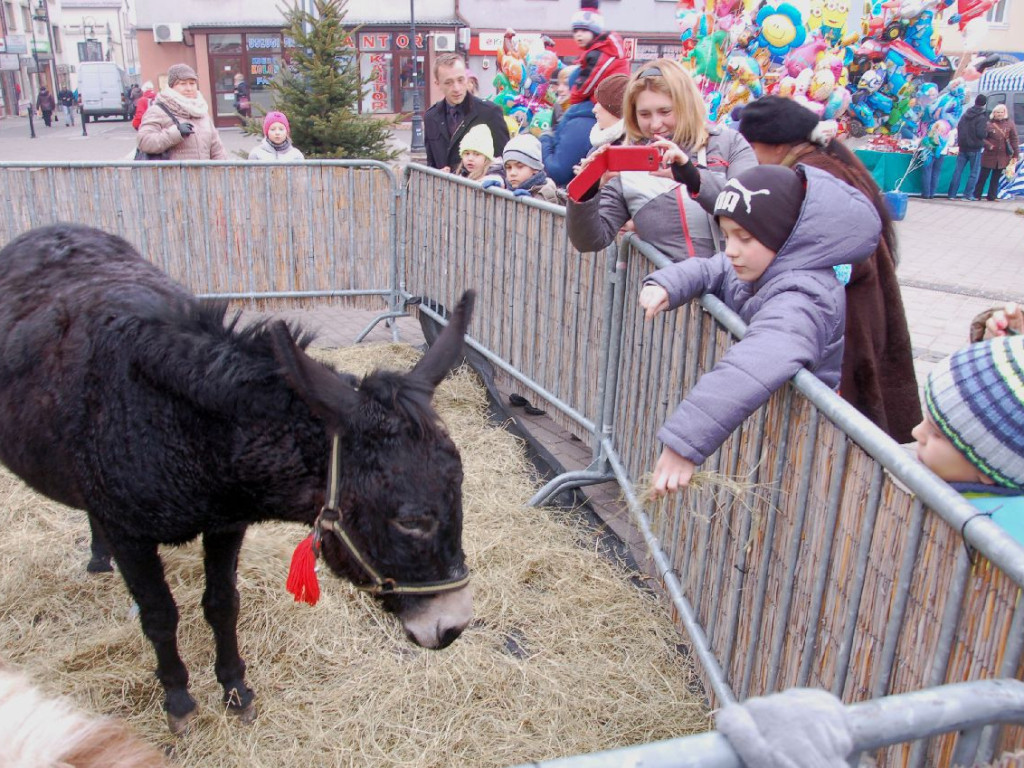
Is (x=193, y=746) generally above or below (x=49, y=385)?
below

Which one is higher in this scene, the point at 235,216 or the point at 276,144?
the point at 276,144

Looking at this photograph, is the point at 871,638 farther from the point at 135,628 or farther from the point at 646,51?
the point at 646,51

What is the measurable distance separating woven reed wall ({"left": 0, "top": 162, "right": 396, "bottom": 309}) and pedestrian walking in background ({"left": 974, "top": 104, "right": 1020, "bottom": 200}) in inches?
664

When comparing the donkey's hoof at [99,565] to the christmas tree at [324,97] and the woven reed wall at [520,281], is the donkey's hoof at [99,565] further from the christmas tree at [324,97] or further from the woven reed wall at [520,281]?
the christmas tree at [324,97]

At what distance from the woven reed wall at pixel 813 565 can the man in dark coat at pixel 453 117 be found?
14.7ft

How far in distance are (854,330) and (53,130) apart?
41.5 meters

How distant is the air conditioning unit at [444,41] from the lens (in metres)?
35.5

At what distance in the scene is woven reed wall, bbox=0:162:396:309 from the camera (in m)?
6.76

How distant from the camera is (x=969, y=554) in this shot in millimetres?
1451

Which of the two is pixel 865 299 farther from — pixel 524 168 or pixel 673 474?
pixel 524 168

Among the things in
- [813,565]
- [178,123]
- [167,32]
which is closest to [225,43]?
[167,32]

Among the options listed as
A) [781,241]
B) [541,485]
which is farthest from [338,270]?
[781,241]

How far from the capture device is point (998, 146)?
18453 mm

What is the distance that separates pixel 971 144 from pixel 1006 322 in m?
19.0
